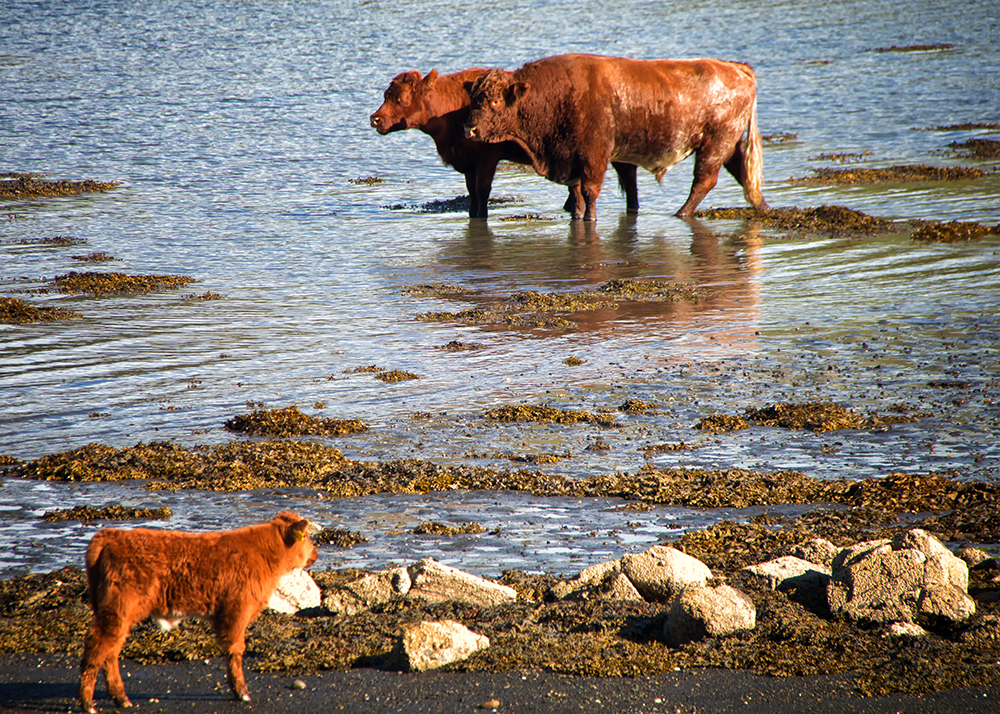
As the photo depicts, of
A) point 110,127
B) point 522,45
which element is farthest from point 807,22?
point 110,127

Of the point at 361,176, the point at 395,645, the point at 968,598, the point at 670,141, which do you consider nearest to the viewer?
the point at 395,645

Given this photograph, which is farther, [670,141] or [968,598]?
[670,141]

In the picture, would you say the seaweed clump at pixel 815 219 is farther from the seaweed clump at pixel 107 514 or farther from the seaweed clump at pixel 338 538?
the seaweed clump at pixel 107 514

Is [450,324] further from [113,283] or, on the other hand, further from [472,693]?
[472,693]

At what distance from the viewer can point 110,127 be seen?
26859mm

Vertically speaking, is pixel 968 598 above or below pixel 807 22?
below

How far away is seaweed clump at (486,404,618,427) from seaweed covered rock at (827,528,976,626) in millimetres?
2482

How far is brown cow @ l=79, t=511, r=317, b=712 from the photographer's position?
11.1 ft

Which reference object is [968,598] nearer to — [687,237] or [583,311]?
[583,311]

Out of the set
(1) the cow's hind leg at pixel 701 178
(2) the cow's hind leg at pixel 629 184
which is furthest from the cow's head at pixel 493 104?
(1) the cow's hind leg at pixel 701 178

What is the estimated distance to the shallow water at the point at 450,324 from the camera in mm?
5691

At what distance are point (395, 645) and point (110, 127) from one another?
2629cm

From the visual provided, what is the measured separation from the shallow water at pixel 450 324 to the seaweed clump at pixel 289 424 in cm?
16

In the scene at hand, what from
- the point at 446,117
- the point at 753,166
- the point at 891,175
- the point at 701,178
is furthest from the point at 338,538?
the point at 891,175
